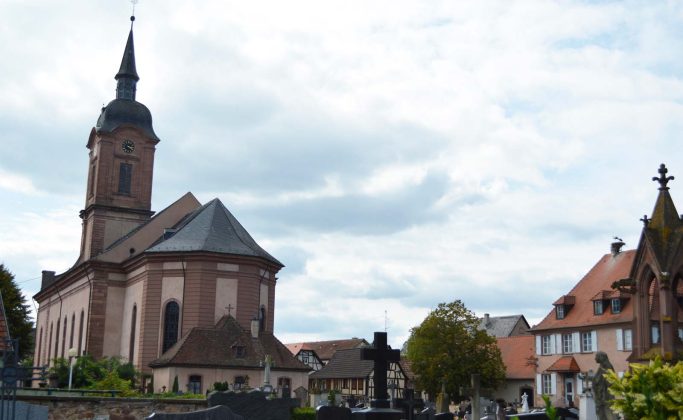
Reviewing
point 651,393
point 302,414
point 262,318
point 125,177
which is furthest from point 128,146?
point 651,393

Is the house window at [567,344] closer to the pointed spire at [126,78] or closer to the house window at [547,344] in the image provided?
the house window at [547,344]

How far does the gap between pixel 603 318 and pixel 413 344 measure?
14.8 metres

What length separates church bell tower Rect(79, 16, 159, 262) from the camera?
202ft

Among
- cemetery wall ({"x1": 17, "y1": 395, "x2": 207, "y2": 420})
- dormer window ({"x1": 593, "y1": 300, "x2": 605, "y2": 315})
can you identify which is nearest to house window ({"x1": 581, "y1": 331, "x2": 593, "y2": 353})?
dormer window ({"x1": 593, "y1": 300, "x2": 605, "y2": 315})

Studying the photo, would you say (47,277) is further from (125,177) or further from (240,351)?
(240,351)

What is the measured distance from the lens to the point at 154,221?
58000 millimetres

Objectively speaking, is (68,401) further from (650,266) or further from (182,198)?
(182,198)

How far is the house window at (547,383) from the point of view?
54125mm

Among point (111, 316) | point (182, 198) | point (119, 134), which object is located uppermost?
point (119, 134)

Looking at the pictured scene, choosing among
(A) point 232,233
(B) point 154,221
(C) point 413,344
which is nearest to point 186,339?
(A) point 232,233

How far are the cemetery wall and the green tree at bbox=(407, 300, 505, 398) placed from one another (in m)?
33.5

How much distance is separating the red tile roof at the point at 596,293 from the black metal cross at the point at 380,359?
1539 inches

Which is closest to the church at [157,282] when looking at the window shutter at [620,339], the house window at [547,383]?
the house window at [547,383]

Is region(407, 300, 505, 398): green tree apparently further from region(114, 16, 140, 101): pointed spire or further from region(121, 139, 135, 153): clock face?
region(114, 16, 140, 101): pointed spire
